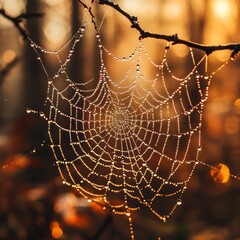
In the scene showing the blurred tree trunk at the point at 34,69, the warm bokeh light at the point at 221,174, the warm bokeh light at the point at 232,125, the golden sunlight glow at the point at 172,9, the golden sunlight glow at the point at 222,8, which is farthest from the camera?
the golden sunlight glow at the point at 172,9

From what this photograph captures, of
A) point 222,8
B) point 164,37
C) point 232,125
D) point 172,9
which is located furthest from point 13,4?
point 172,9

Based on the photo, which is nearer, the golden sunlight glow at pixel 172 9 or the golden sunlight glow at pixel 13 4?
the golden sunlight glow at pixel 13 4

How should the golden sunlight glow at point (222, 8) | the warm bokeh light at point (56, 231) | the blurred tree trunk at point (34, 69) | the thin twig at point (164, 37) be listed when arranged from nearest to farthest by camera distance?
the thin twig at point (164, 37)
the warm bokeh light at point (56, 231)
the golden sunlight glow at point (222, 8)
the blurred tree trunk at point (34, 69)

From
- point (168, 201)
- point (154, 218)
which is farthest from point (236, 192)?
point (154, 218)

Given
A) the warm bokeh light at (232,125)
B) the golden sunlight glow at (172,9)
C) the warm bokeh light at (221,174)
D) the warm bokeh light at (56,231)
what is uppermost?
the golden sunlight glow at (172,9)

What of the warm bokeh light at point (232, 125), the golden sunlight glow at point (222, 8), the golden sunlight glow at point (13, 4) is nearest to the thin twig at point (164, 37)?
the golden sunlight glow at point (13, 4)

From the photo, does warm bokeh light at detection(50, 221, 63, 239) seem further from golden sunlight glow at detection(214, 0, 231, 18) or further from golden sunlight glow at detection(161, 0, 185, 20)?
golden sunlight glow at detection(161, 0, 185, 20)

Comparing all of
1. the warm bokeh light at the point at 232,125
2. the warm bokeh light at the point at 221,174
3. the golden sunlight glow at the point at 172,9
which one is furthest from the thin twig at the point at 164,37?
the golden sunlight glow at the point at 172,9

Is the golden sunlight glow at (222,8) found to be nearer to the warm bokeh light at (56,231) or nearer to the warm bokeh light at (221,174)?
the warm bokeh light at (56,231)

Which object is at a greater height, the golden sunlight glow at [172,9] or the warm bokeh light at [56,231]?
the golden sunlight glow at [172,9]

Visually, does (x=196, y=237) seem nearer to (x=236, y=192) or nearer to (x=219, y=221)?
(x=219, y=221)
